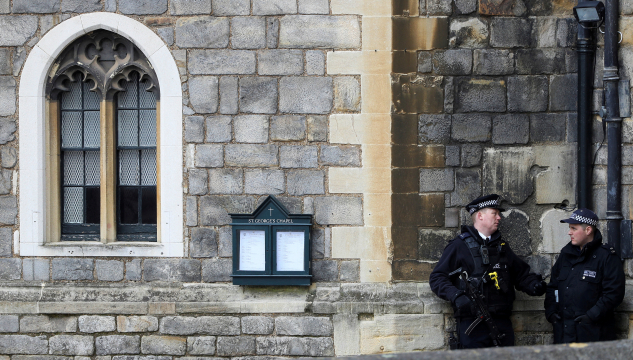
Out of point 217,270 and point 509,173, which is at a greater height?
point 509,173

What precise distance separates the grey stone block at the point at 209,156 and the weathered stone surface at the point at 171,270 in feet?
3.07

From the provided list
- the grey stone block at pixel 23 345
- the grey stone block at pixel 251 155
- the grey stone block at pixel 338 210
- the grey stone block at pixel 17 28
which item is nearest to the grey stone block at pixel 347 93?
the grey stone block at pixel 251 155

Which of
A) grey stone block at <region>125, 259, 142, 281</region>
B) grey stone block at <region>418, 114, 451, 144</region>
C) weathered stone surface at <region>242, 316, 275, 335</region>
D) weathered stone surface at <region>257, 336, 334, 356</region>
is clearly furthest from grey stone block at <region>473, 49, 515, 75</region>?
grey stone block at <region>125, 259, 142, 281</region>

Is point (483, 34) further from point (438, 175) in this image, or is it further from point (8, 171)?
point (8, 171)

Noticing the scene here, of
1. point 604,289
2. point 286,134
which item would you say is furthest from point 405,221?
point 604,289

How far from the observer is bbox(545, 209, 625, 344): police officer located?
516 centimetres

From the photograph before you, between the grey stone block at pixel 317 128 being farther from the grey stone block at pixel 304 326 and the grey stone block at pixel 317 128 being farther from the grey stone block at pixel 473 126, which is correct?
the grey stone block at pixel 304 326

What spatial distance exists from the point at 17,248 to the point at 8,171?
2.44ft

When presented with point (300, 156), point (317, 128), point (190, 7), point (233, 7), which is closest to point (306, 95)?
point (317, 128)

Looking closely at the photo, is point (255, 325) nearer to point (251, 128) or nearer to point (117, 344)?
point (117, 344)

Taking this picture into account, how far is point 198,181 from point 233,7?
65.8 inches

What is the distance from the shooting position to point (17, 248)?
19.8 feet

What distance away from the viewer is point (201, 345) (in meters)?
5.89

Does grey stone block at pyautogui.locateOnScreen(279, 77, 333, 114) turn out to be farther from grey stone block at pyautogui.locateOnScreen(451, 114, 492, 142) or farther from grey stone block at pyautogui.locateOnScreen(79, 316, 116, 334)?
grey stone block at pyautogui.locateOnScreen(79, 316, 116, 334)
